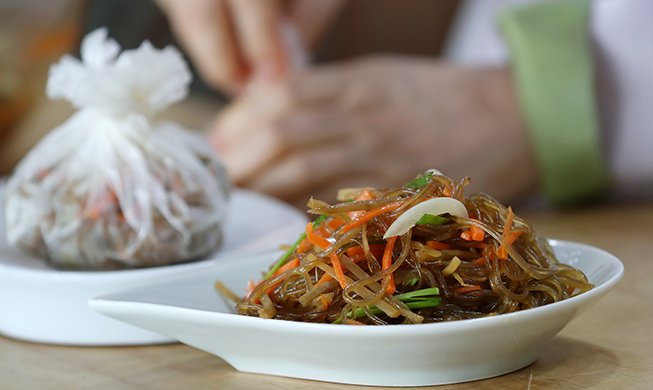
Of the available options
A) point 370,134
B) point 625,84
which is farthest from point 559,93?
point 370,134

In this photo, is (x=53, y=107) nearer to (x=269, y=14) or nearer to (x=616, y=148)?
(x=269, y=14)

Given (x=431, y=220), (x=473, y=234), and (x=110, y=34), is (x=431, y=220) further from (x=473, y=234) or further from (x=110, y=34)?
(x=110, y=34)

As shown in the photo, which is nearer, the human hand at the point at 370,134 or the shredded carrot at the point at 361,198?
the shredded carrot at the point at 361,198

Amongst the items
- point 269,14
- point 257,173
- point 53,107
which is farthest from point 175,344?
point 53,107

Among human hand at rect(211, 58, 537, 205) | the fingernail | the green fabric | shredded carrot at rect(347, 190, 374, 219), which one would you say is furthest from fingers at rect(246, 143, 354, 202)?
shredded carrot at rect(347, 190, 374, 219)

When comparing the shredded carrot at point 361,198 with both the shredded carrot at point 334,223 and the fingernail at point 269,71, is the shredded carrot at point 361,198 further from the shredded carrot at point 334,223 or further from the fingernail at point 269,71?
the fingernail at point 269,71

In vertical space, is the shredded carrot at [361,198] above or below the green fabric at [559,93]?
below

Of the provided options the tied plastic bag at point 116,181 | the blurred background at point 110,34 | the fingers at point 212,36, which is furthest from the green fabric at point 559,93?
the blurred background at point 110,34
